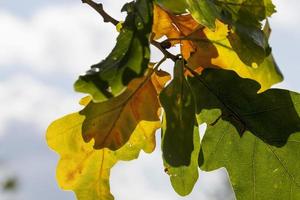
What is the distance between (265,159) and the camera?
4.05 feet

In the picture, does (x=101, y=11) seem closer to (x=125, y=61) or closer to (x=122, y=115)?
(x=122, y=115)

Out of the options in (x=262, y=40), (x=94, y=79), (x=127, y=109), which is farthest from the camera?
→ (x=127, y=109)

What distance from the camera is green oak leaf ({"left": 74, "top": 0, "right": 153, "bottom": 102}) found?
0.91 metres

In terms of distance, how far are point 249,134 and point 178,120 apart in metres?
0.17

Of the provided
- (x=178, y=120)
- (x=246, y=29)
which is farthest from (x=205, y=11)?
(x=178, y=120)

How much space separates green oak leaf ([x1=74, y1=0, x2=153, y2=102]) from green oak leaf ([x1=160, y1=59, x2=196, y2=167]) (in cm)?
16

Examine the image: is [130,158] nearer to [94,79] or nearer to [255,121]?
[255,121]

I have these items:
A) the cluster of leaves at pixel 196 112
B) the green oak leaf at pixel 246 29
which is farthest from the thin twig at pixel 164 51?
the green oak leaf at pixel 246 29

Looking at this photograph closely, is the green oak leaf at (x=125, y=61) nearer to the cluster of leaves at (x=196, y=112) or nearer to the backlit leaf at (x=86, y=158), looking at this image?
the cluster of leaves at (x=196, y=112)

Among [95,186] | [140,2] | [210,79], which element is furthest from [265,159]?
[140,2]

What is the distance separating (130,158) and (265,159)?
217mm

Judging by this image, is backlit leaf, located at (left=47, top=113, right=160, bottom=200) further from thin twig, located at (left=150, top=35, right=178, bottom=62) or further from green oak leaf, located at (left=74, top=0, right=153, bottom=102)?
green oak leaf, located at (left=74, top=0, right=153, bottom=102)

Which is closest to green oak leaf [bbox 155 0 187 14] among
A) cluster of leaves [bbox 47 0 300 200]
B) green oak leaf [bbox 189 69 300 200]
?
cluster of leaves [bbox 47 0 300 200]

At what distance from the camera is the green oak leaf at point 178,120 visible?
1077mm
